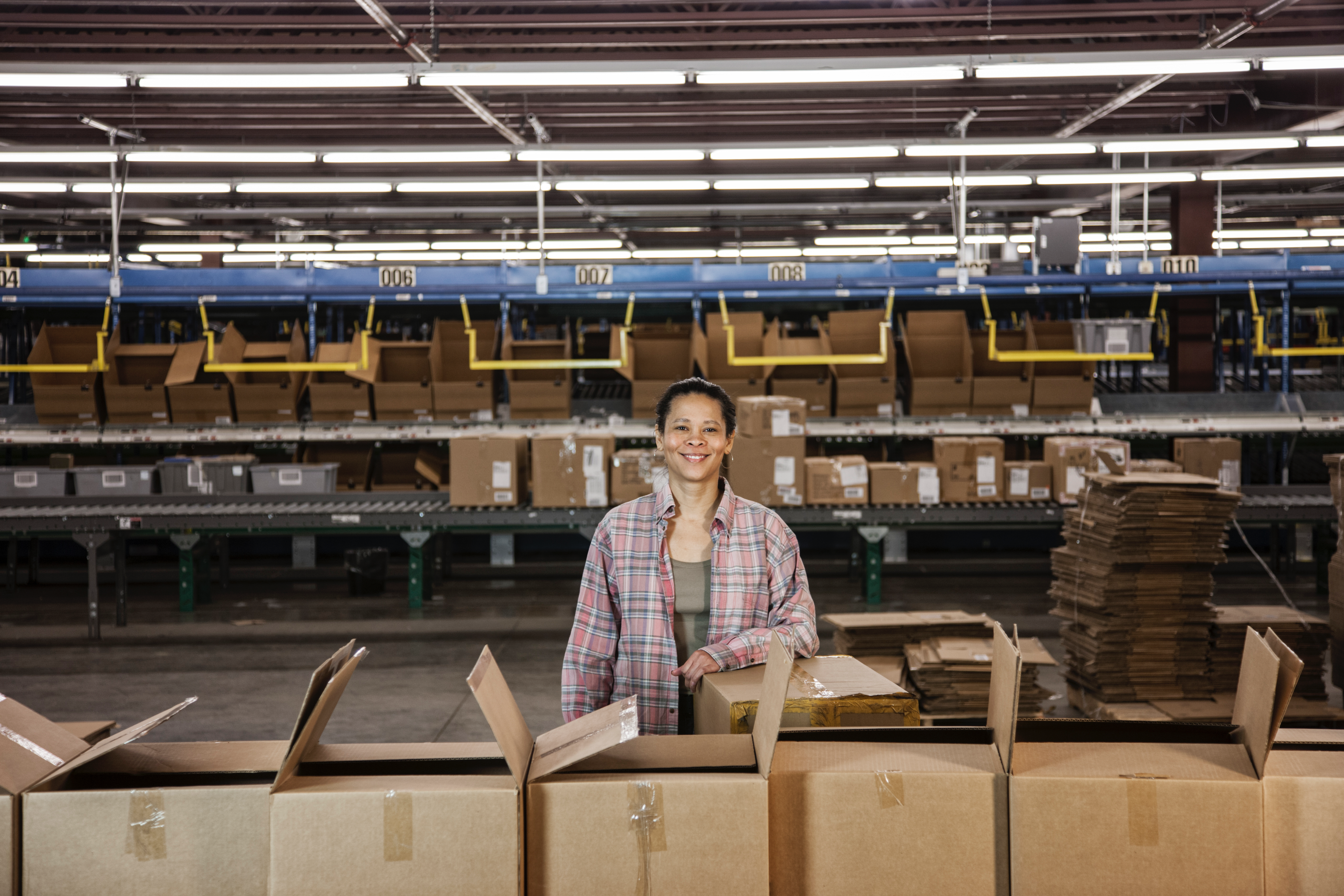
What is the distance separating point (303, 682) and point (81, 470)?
13.0 ft

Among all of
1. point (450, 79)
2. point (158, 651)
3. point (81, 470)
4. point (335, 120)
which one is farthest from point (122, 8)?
point (158, 651)

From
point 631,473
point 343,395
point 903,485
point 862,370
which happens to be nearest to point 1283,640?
point 903,485

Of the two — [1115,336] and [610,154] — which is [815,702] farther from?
[1115,336]

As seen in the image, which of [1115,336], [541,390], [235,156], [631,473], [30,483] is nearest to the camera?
[235,156]

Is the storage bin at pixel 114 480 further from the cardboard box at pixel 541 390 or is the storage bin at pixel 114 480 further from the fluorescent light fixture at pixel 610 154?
the fluorescent light fixture at pixel 610 154

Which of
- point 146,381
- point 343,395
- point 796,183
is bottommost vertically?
point 343,395

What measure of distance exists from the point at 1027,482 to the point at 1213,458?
1.75 metres

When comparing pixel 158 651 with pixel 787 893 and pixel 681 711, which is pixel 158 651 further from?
pixel 787 893

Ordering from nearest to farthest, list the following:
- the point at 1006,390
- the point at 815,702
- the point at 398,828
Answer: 1. the point at 398,828
2. the point at 815,702
3. the point at 1006,390

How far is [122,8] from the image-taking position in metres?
6.68

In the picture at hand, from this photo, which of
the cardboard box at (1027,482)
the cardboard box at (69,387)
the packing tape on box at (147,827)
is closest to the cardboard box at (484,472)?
the cardboard box at (1027,482)

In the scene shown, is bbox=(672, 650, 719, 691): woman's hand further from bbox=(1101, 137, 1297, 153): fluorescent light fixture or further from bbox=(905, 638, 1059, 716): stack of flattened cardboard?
bbox=(1101, 137, 1297, 153): fluorescent light fixture

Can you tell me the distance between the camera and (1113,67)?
5203 millimetres

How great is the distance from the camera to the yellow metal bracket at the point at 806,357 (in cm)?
798
